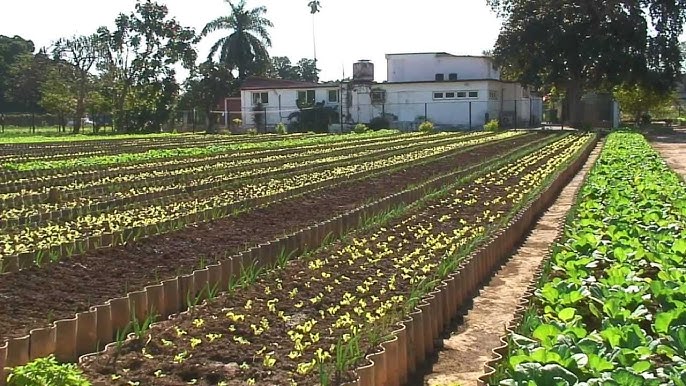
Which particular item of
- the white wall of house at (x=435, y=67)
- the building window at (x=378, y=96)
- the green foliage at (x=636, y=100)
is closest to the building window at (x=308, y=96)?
the building window at (x=378, y=96)

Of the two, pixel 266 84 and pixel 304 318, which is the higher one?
pixel 266 84

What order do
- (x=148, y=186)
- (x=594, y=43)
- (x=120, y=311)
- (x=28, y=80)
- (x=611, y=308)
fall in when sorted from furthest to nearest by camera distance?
(x=28, y=80)
(x=594, y=43)
(x=148, y=186)
(x=120, y=311)
(x=611, y=308)

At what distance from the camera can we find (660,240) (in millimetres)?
6582

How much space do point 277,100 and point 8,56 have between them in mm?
37776

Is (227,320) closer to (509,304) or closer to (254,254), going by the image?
(254,254)

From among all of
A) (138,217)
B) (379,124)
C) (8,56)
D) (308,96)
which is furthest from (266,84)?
(138,217)

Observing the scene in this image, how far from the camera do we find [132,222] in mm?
9672

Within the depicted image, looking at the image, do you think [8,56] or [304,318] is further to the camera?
[8,56]

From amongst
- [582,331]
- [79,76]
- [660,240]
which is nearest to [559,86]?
[79,76]

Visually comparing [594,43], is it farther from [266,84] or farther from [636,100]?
[266,84]

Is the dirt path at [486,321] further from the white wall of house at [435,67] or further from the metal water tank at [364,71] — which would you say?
the white wall of house at [435,67]

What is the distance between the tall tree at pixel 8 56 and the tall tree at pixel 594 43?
43384mm

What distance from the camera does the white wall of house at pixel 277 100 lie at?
5250 cm

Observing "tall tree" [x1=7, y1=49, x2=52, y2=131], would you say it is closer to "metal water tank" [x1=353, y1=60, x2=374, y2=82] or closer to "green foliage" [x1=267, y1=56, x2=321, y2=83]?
"metal water tank" [x1=353, y1=60, x2=374, y2=82]
